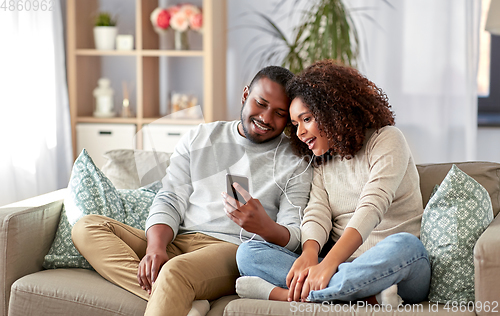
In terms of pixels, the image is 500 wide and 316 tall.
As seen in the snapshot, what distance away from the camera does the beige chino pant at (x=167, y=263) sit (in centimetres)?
129

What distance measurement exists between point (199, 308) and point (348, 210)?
0.54m

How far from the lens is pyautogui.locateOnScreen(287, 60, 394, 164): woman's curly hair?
58.4 inches

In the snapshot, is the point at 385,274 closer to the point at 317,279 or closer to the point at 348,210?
the point at 317,279

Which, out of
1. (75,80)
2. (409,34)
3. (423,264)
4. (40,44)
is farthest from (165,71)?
(423,264)

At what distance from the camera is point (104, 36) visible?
9.87 ft

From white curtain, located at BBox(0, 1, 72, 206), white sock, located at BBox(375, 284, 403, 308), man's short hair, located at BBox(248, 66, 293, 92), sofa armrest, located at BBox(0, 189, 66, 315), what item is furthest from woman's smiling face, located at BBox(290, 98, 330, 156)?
white curtain, located at BBox(0, 1, 72, 206)

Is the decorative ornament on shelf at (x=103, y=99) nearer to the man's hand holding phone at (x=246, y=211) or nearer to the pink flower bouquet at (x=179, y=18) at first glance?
the pink flower bouquet at (x=179, y=18)

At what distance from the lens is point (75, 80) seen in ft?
9.89

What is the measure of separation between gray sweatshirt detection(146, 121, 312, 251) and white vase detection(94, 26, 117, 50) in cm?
156

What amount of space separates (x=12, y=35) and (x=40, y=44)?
0.69 feet

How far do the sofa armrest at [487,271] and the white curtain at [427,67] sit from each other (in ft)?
6.29

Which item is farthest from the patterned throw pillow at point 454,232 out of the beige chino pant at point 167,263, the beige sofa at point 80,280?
the beige chino pant at point 167,263

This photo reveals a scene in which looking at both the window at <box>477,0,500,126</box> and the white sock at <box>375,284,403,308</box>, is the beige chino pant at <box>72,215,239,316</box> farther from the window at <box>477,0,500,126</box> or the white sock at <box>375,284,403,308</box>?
the window at <box>477,0,500,126</box>

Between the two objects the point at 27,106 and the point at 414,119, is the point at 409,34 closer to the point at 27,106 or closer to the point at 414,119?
the point at 414,119
